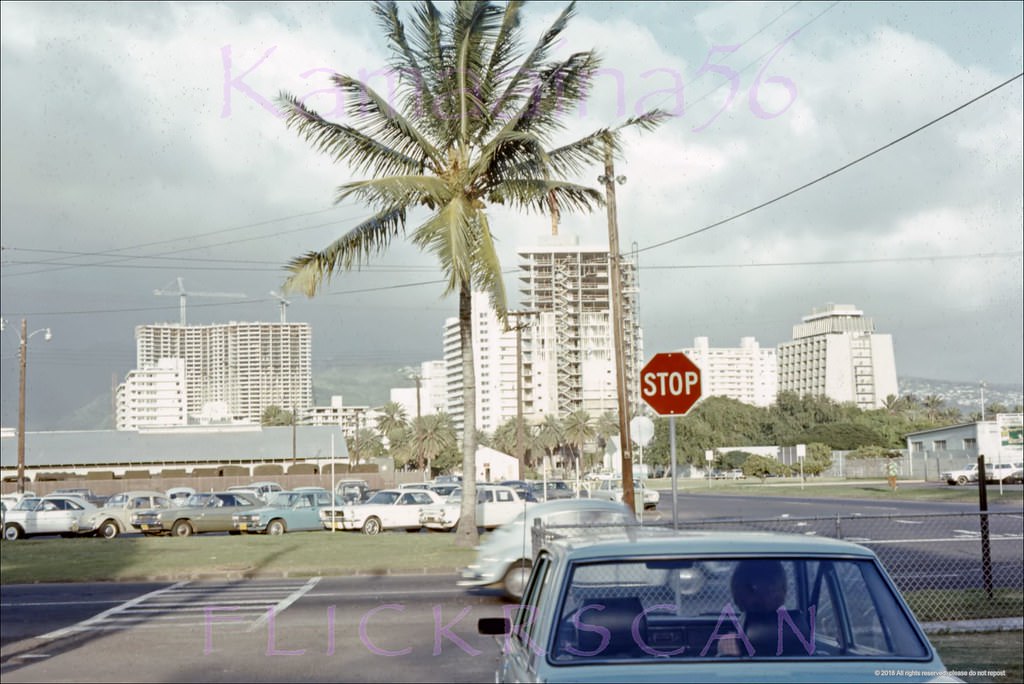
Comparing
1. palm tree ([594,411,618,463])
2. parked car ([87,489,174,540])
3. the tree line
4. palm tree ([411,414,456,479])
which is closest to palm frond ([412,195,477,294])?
parked car ([87,489,174,540])

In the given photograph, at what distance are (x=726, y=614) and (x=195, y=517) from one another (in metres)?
34.2

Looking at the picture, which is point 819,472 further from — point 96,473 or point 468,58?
point 468,58

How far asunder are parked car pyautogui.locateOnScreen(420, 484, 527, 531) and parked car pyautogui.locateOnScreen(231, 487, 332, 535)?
3.90 metres

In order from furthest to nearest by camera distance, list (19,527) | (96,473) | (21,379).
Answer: (96,473)
(21,379)
(19,527)

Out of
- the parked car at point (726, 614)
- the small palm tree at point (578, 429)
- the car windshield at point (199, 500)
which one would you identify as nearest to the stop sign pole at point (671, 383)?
the parked car at point (726, 614)

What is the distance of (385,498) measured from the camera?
35.5 metres

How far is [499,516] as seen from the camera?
33.8 meters

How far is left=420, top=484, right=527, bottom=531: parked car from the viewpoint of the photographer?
3372cm

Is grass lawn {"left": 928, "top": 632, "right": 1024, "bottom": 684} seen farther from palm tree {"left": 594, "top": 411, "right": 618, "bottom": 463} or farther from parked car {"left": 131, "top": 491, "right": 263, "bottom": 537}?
palm tree {"left": 594, "top": 411, "right": 618, "bottom": 463}

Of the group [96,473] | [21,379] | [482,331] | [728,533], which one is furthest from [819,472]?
[728,533]

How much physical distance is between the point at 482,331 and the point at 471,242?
93954mm

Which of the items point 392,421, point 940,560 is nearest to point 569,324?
point 940,560

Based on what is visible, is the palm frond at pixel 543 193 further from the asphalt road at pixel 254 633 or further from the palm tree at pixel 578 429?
Result: the palm tree at pixel 578 429

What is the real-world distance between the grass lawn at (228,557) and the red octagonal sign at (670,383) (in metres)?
8.25
